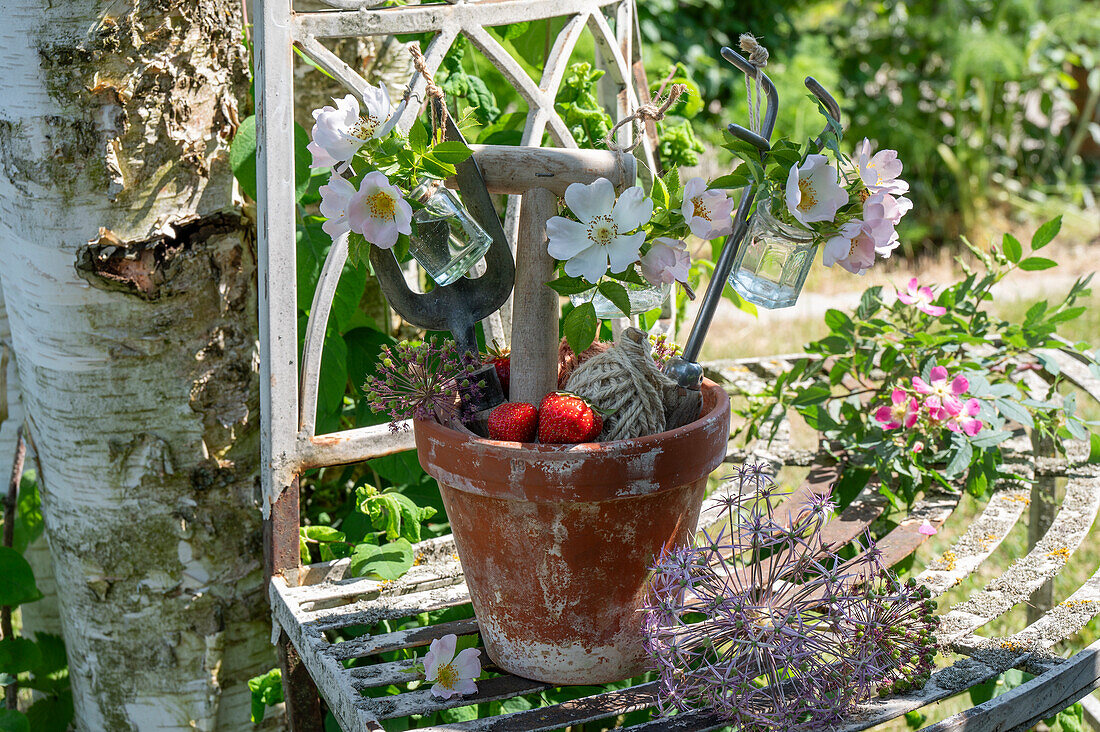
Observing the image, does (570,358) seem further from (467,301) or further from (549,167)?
(549,167)

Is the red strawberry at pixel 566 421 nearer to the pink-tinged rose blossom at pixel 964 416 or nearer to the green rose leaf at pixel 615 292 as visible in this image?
the green rose leaf at pixel 615 292

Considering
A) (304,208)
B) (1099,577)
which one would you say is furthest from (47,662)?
(1099,577)

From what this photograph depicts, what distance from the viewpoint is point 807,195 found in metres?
0.92

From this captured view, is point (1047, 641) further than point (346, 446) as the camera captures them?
No

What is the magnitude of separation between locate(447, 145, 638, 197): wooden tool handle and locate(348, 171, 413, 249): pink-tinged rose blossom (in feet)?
0.41

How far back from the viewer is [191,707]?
4.86 feet

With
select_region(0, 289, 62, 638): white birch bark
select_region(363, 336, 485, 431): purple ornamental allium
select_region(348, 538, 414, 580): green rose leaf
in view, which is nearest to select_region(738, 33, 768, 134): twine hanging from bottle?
select_region(363, 336, 485, 431): purple ornamental allium

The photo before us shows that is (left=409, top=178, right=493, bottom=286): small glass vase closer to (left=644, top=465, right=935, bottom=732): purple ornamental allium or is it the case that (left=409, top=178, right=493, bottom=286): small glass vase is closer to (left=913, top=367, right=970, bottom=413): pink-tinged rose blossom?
(left=644, top=465, right=935, bottom=732): purple ornamental allium

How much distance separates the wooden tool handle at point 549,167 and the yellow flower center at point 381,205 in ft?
0.40

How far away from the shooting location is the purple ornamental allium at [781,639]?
0.91m

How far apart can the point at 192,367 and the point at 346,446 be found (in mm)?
272

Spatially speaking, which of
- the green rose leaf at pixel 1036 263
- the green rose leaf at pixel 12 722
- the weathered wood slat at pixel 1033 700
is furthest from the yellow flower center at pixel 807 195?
the green rose leaf at pixel 12 722

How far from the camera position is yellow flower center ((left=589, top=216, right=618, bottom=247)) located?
0.96 meters

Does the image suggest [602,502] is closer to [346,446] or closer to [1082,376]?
[346,446]
